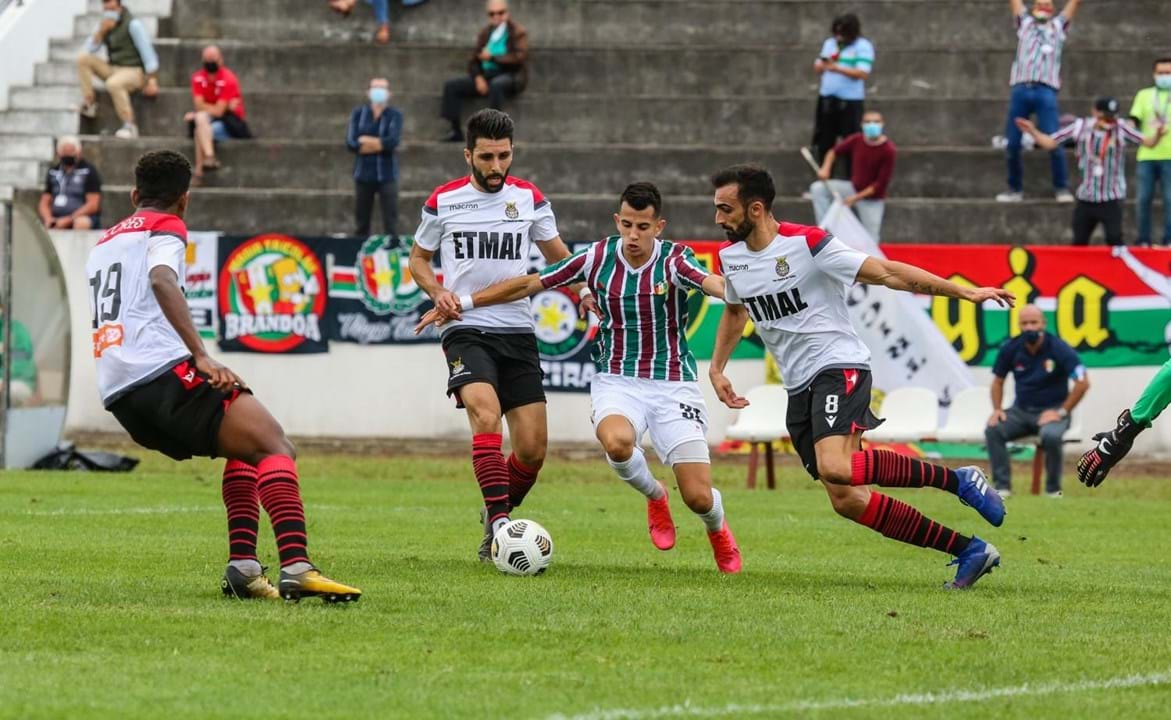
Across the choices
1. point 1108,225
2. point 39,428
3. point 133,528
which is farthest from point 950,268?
point 133,528

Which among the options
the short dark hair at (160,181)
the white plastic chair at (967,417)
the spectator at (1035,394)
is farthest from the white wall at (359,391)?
the short dark hair at (160,181)

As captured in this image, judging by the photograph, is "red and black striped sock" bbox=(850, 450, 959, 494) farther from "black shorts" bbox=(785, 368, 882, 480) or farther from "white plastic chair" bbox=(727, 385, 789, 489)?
"white plastic chair" bbox=(727, 385, 789, 489)

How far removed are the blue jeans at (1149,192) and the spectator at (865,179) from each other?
2982 mm

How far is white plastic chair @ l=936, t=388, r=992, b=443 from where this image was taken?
2027 cm

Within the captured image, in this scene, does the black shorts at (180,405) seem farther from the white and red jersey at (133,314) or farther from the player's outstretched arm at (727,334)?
the player's outstretched arm at (727,334)

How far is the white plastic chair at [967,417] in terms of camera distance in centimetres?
2027

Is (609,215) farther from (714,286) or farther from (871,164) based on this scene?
(714,286)

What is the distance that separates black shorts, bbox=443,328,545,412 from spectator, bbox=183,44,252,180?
1652cm

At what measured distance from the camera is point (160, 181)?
859 centimetres

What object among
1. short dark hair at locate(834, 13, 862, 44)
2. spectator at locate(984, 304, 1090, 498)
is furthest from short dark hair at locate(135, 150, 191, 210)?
short dark hair at locate(834, 13, 862, 44)

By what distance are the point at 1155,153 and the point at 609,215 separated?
6.78 meters

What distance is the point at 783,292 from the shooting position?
10219mm

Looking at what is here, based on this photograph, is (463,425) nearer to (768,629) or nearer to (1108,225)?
(1108,225)

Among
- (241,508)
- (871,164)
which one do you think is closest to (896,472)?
(241,508)
